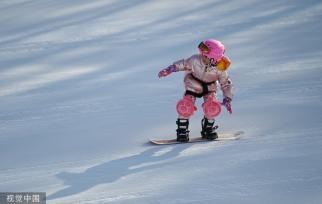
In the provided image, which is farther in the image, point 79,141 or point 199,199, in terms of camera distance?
point 79,141

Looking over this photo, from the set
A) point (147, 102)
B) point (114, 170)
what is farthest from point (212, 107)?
point (147, 102)

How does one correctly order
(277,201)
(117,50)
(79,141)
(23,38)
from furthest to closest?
(23,38) → (117,50) → (79,141) → (277,201)

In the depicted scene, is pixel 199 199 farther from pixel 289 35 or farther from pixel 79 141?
pixel 289 35

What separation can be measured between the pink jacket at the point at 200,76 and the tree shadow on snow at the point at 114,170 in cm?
59

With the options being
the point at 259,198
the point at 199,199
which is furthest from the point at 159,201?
the point at 259,198

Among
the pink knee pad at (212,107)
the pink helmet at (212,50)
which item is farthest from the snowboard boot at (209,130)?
the pink helmet at (212,50)

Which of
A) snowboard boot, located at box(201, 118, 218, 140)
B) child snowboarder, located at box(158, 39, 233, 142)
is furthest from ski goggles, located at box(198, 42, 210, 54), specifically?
snowboard boot, located at box(201, 118, 218, 140)

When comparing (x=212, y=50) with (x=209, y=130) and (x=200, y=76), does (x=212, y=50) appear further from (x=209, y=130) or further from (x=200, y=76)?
(x=209, y=130)

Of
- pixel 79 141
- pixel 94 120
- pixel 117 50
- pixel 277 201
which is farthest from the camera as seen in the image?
pixel 117 50

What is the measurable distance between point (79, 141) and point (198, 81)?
1.32 m

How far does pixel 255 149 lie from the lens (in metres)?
4.86

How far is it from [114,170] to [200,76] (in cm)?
124

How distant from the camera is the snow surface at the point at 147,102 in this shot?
428 cm

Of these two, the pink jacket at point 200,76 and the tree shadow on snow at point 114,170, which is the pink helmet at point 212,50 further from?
the tree shadow on snow at point 114,170
